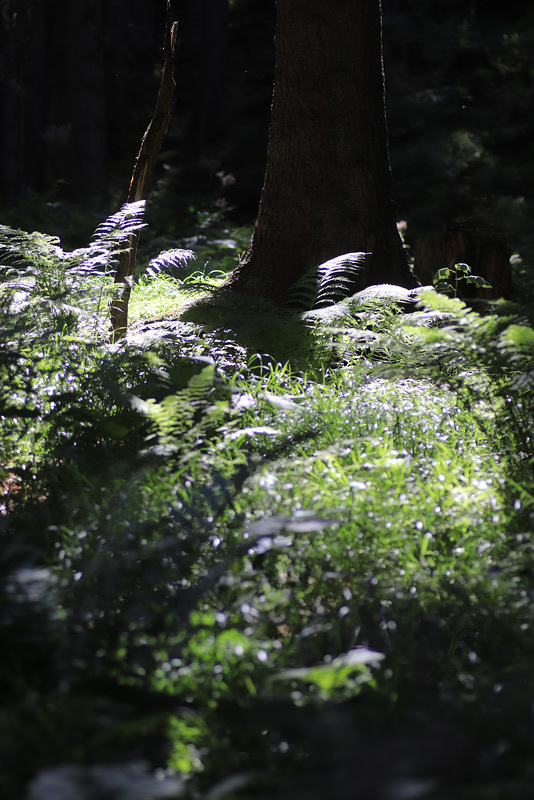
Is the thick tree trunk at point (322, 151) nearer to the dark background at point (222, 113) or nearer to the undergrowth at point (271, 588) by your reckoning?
the undergrowth at point (271, 588)

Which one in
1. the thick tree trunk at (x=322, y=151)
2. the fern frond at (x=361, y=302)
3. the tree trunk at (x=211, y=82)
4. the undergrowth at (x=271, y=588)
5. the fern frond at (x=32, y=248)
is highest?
the tree trunk at (x=211, y=82)

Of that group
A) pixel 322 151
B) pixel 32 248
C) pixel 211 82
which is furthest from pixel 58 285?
pixel 211 82

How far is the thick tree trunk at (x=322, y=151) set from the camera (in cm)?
552

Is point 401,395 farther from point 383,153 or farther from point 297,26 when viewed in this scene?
point 297,26

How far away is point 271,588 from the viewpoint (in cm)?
219

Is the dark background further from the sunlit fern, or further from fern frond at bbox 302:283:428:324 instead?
the sunlit fern

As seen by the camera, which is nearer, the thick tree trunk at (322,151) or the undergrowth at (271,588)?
the undergrowth at (271,588)

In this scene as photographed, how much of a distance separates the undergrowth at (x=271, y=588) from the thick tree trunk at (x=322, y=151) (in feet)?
6.61

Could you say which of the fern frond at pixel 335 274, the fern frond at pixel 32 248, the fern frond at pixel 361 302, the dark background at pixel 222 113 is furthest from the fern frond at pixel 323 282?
the dark background at pixel 222 113

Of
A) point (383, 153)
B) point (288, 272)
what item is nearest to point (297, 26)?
point (383, 153)

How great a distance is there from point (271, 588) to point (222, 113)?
17.0m

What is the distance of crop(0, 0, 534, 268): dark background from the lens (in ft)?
39.1

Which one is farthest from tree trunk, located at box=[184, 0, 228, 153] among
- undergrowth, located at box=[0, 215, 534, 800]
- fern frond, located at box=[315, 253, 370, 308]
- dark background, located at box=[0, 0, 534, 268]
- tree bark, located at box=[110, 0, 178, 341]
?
undergrowth, located at box=[0, 215, 534, 800]

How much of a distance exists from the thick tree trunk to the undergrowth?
6.61 ft
